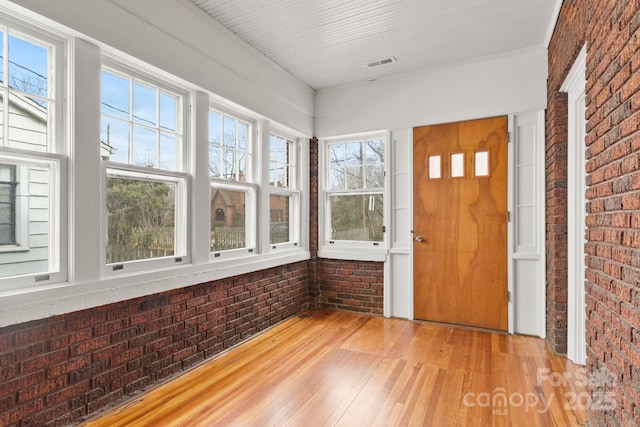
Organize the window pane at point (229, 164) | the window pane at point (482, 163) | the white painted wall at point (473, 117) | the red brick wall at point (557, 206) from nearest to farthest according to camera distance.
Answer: the red brick wall at point (557, 206)
the window pane at point (229, 164)
the white painted wall at point (473, 117)
the window pane at point (482, 163)

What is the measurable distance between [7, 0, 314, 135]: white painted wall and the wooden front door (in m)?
1.90

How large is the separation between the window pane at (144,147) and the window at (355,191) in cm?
255


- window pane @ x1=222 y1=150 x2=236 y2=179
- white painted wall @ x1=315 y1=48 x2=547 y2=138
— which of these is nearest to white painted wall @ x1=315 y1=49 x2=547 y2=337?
white painted wall @ x1=315 y1=48 x2=547 y2=138

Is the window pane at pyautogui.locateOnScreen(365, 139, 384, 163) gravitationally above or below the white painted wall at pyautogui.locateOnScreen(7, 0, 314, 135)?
below

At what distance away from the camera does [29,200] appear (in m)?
2.04

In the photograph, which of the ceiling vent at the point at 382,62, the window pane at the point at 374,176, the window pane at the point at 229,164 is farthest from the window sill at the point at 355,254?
the ceiling vent at the point at 382,62

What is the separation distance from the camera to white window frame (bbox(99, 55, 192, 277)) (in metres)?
2.40

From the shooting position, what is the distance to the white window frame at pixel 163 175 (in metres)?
2.40

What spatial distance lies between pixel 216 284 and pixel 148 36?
84.6 inches

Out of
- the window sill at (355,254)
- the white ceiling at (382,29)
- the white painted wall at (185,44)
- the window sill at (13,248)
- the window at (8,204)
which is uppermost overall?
the white ceiling at (382,29)

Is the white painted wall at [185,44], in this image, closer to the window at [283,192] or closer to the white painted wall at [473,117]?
the window at [283,192]

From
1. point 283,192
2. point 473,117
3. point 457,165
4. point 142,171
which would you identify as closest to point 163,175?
point 142,171

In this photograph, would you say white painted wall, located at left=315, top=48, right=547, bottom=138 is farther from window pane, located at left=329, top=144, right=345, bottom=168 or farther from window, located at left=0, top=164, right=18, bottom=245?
window, located at left=0, top=164, right=18, bottom=245

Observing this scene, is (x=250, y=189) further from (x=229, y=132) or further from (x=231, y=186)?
(x=229, y=132)
